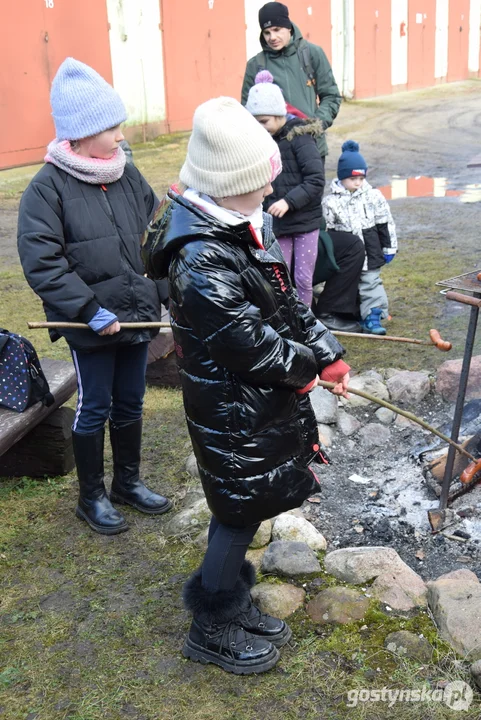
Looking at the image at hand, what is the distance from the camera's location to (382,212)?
6180 millimetres

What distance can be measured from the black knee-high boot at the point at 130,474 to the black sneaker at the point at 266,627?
108 cm

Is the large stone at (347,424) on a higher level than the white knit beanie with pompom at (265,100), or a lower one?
lower

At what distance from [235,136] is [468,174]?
461 inches

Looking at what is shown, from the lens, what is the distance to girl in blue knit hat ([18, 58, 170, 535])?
329 cm

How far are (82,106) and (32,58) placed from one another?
32.4 ft

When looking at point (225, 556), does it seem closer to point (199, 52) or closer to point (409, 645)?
point (409, 645)

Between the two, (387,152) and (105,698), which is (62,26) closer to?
(387,152)

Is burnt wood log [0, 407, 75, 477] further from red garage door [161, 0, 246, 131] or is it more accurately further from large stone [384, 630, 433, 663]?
red garage door [161, 0, 246, 131]

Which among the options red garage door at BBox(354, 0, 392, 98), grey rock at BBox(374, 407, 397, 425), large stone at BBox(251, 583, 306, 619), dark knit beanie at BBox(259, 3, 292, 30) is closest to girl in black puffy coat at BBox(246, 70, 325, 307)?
Result: dark knit beanie at BBox(259, 3, 292, 30)

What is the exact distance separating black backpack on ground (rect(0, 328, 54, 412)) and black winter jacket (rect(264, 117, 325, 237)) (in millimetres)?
2517

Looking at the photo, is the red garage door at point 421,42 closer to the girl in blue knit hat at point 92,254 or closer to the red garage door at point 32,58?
the red garage door at point 32,58

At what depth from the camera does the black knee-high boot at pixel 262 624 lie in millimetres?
2844

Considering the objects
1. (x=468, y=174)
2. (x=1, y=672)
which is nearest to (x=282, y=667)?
(x=1, y=672)

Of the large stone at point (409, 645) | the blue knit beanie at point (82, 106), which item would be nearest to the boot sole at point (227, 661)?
the large stone at point (409, 645)
